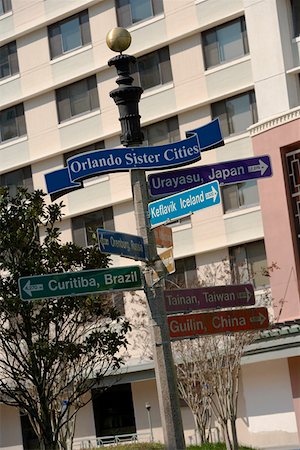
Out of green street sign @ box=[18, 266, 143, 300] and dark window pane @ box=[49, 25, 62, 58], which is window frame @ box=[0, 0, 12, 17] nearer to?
dark window pane @ box=[49, 25, 62, 58]

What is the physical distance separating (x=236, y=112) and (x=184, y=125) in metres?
2.23

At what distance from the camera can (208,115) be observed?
1563 inches

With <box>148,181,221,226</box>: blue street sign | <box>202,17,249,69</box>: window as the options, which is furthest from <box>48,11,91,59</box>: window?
<box>148,181,221,226</box>: blue street sign

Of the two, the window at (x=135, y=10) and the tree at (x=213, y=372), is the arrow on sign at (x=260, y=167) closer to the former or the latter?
the tree at (x=213, y=372)

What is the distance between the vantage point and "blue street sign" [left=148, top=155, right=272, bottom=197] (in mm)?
14641

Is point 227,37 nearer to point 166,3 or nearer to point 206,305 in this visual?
point 166,3

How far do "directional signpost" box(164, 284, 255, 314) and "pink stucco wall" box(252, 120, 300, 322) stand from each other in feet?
66.7

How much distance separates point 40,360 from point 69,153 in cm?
2595

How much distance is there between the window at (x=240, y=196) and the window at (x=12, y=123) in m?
10.2

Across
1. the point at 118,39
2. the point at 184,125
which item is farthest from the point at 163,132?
the point at 118,39

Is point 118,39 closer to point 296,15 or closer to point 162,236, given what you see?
point 162,236

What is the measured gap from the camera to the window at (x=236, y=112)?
126ft

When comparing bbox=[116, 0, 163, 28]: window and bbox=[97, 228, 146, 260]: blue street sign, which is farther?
bbox=[116, 0, 163, 28]: window

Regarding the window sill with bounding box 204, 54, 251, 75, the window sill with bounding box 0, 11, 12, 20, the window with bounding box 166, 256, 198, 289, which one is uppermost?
the window sill with bounding box 0, 11, 12, 20
